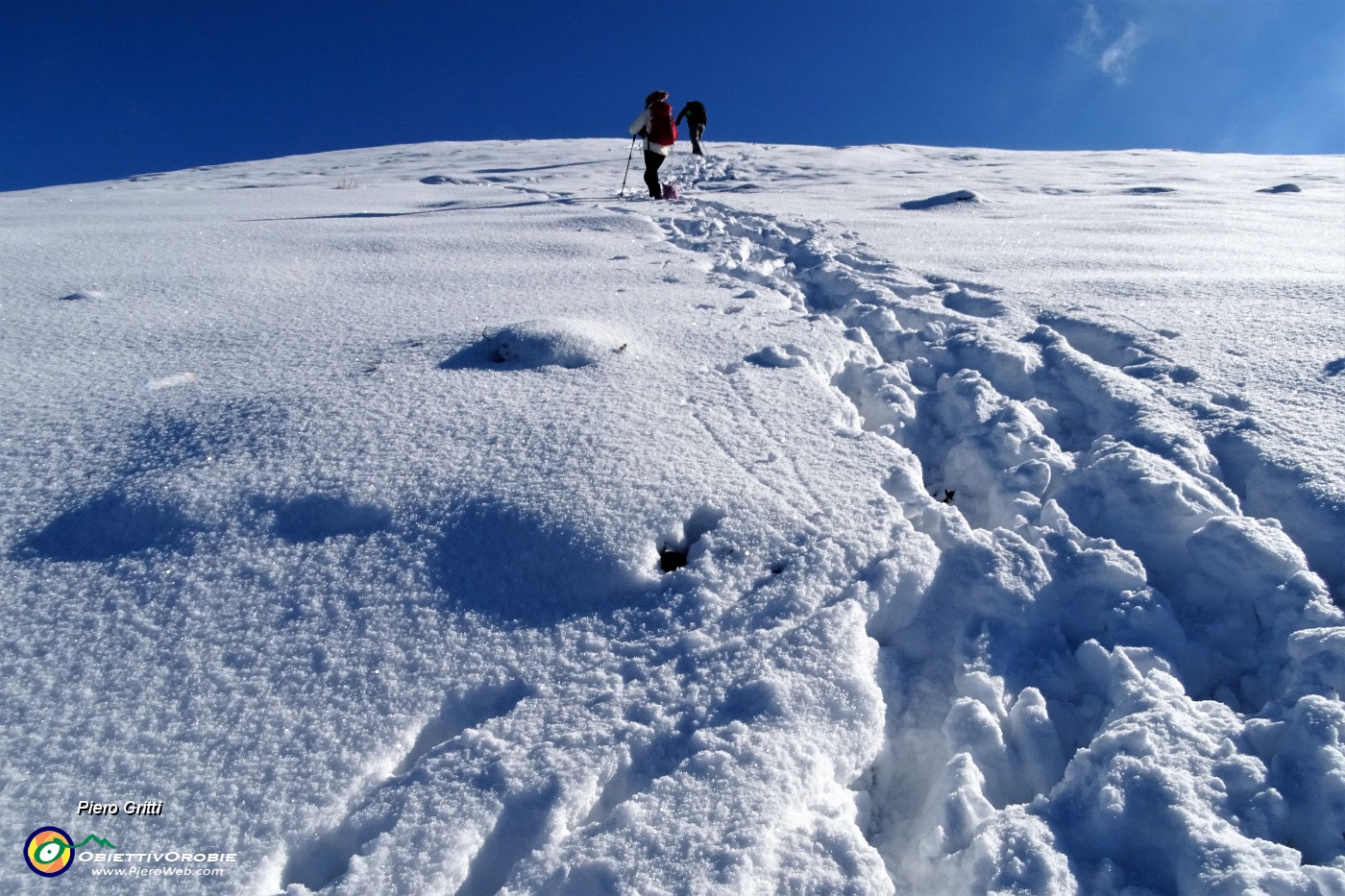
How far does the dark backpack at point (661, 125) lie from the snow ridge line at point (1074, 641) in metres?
6.60

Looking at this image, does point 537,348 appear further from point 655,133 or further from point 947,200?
point 655,133

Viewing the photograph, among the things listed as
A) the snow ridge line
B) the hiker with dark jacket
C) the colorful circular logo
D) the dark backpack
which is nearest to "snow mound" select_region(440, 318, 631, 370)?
the snow ridge line

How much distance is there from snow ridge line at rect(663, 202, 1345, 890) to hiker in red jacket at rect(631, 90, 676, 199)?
6.31m

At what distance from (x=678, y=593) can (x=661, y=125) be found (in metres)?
7.79

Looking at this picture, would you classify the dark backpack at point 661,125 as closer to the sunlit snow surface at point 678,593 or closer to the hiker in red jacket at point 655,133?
the hiker in red jacket at point 655,133

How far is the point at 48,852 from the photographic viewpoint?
1.28 metres

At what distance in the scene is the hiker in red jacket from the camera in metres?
8.27

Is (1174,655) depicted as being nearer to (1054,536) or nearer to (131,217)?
(1054,536)

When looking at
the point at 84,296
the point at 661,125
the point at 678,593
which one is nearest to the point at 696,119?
the point at 661,125

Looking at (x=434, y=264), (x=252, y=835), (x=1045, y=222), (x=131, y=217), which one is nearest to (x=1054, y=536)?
(x=252, y=835)

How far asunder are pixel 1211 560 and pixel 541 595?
1781mm

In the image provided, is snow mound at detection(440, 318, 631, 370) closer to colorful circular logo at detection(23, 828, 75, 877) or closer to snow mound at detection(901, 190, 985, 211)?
colorful circular logo at detection(23, 828, 75, 877)

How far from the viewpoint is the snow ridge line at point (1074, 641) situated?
1307mm

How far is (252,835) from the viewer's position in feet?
4.32
